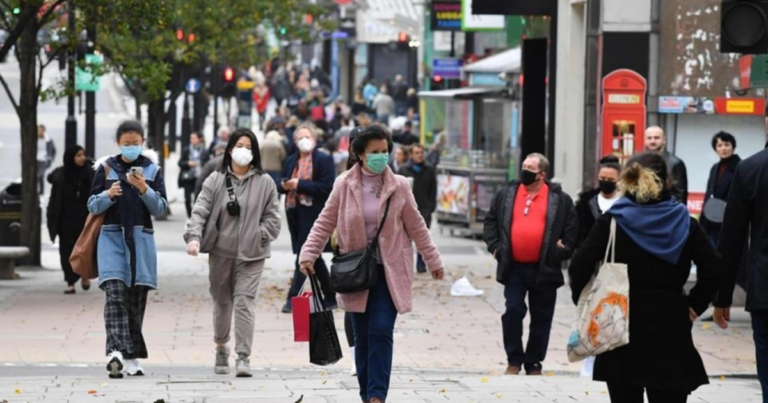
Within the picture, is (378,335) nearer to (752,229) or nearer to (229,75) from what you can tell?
(752,229)

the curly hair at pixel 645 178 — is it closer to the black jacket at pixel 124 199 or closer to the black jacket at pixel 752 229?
the black jacket at pixel 752 229

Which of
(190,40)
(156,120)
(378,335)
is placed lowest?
(378,335)

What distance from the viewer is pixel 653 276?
734cm

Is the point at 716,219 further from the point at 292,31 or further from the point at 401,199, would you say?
the point at 292,31

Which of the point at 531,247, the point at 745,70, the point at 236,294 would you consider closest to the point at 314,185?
the point at 531,247

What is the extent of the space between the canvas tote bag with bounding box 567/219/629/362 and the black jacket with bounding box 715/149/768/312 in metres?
0.61

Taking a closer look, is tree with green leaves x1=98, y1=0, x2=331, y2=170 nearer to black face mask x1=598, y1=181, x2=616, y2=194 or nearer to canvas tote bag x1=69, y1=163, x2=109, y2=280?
canvas tote bag x1=69, y1=163, x2=109, y2=280

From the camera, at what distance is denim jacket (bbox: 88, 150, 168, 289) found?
10.7 m

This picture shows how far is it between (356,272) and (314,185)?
5863mm

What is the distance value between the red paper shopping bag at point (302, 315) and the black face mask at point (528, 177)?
2.51 m

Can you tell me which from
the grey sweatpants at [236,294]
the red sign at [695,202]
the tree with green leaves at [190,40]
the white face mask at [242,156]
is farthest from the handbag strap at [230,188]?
the tree with green leaves at [190,40]

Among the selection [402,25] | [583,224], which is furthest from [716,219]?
[402,25]

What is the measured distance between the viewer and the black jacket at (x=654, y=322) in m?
7.32

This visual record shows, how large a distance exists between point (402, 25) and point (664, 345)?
45.0 meters
